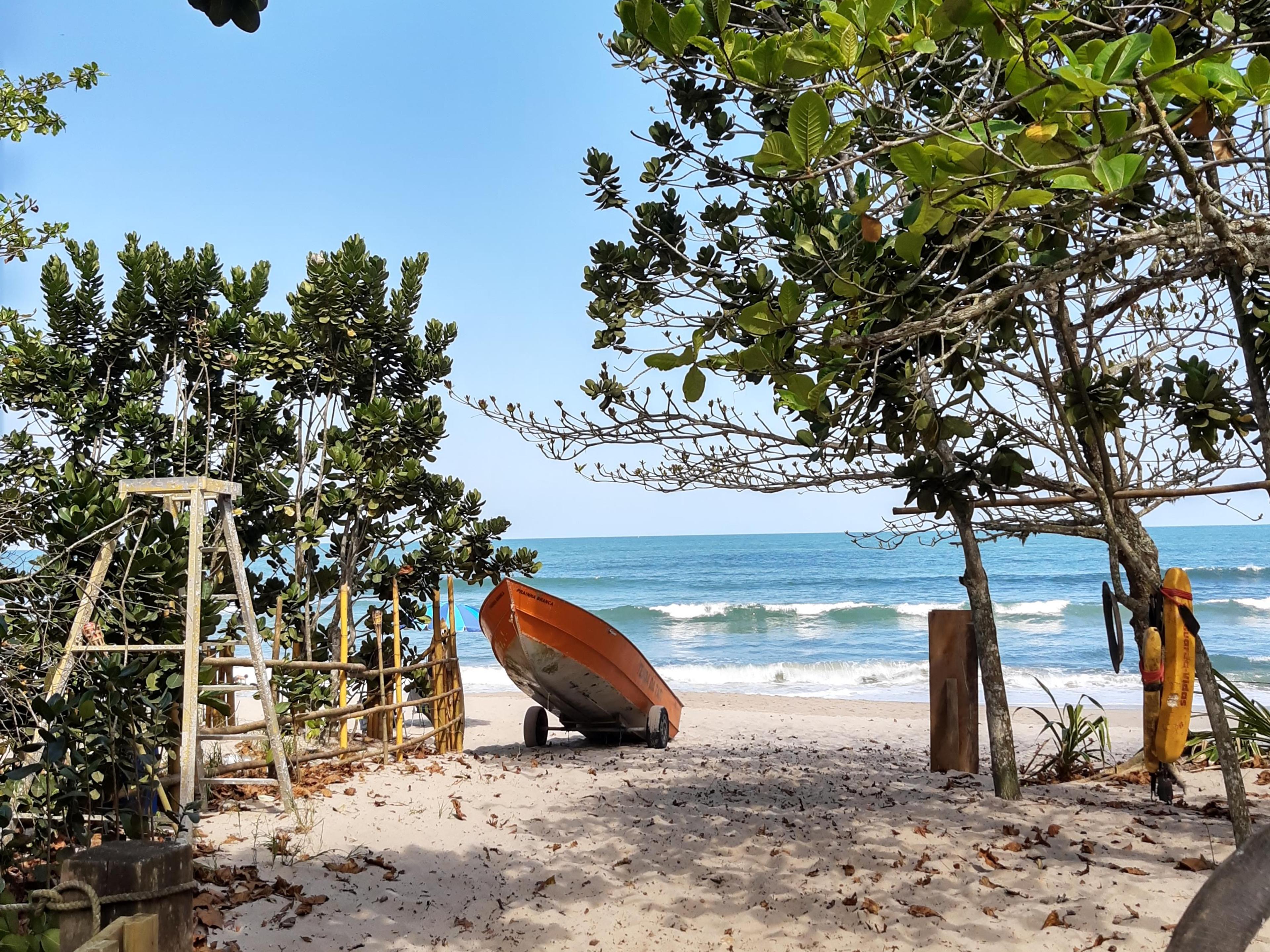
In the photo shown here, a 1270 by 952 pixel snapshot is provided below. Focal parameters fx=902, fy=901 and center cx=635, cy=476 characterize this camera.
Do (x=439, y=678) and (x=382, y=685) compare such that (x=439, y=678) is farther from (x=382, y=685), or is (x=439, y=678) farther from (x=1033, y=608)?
(x=1033, y=608)

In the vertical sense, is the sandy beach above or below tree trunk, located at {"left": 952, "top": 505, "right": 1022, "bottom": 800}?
below

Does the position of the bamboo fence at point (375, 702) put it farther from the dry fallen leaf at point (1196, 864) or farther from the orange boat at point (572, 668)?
the dry fallen leaf at point (1196, 864)

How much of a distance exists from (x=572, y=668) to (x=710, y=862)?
13.7 ft

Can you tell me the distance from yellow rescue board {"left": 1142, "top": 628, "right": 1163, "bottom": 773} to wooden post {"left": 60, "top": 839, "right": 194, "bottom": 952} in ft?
15.6

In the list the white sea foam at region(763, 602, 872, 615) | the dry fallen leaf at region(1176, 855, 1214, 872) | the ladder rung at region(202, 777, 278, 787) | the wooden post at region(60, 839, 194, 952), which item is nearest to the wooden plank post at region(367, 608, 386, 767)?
the ladder rung at region(202, 777, 278, 787)

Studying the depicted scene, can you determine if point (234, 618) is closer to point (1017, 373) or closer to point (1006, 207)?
point (1017, 373)

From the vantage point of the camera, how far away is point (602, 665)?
364 inches

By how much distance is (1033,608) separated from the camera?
103ft

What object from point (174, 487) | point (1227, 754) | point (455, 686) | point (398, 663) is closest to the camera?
point (1227, 754)

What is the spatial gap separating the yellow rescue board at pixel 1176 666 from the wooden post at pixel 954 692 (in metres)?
1.46

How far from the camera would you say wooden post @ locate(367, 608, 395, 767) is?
7969mm

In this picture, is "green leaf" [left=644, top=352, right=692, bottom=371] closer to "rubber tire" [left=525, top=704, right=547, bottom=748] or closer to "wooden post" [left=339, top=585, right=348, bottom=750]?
"wooden post" [left=339, top=585, right=348, bottom=750]

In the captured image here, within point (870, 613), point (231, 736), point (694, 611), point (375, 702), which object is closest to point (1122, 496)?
point (231, 736)

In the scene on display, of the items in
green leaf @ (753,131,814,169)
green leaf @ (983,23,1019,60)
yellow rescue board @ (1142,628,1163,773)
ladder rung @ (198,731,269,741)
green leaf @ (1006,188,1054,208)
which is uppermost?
green leaf @ (983,23,1019,60)
